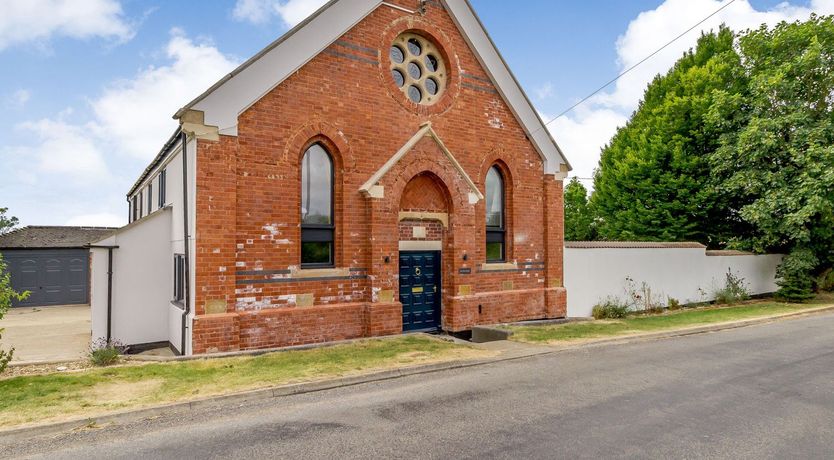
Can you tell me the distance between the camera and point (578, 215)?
3422 centimetres

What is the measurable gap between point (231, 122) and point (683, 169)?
68.5 feet

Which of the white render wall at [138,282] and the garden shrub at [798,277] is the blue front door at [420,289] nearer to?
the white render wall at [138,282]

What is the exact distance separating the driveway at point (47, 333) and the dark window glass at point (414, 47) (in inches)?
411

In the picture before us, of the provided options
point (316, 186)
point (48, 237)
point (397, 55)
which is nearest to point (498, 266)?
point (316, 186)

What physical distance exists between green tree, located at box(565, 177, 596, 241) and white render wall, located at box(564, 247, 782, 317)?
1081 centimetres

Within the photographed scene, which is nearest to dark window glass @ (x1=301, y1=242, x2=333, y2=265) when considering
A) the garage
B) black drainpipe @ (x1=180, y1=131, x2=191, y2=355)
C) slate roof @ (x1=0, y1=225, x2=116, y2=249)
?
black drainpipe @ (x1=180, y1=131, x2=191, y2=355)

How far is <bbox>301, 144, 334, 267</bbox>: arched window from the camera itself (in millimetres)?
11289

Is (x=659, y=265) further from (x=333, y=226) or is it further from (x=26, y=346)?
(x=26, y=346)

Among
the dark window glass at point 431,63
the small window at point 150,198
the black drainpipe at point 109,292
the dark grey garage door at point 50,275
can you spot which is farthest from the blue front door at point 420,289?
the dark grey garage door at point 50,275

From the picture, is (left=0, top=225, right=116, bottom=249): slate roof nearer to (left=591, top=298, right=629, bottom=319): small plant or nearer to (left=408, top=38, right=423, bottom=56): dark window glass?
(left=408, top=38, right=423, bottom=56): dark window glass

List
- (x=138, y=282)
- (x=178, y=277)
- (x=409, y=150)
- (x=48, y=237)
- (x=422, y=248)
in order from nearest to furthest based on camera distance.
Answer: (x=178, y=277) → (x=138, y=282) → (x=409, y=150) → (x=422, y=248) → (x=48, y=237)

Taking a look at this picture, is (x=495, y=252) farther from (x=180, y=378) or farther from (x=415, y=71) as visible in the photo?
(x=180, y=378)

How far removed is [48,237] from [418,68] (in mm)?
21913

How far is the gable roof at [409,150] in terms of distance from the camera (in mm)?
11688
